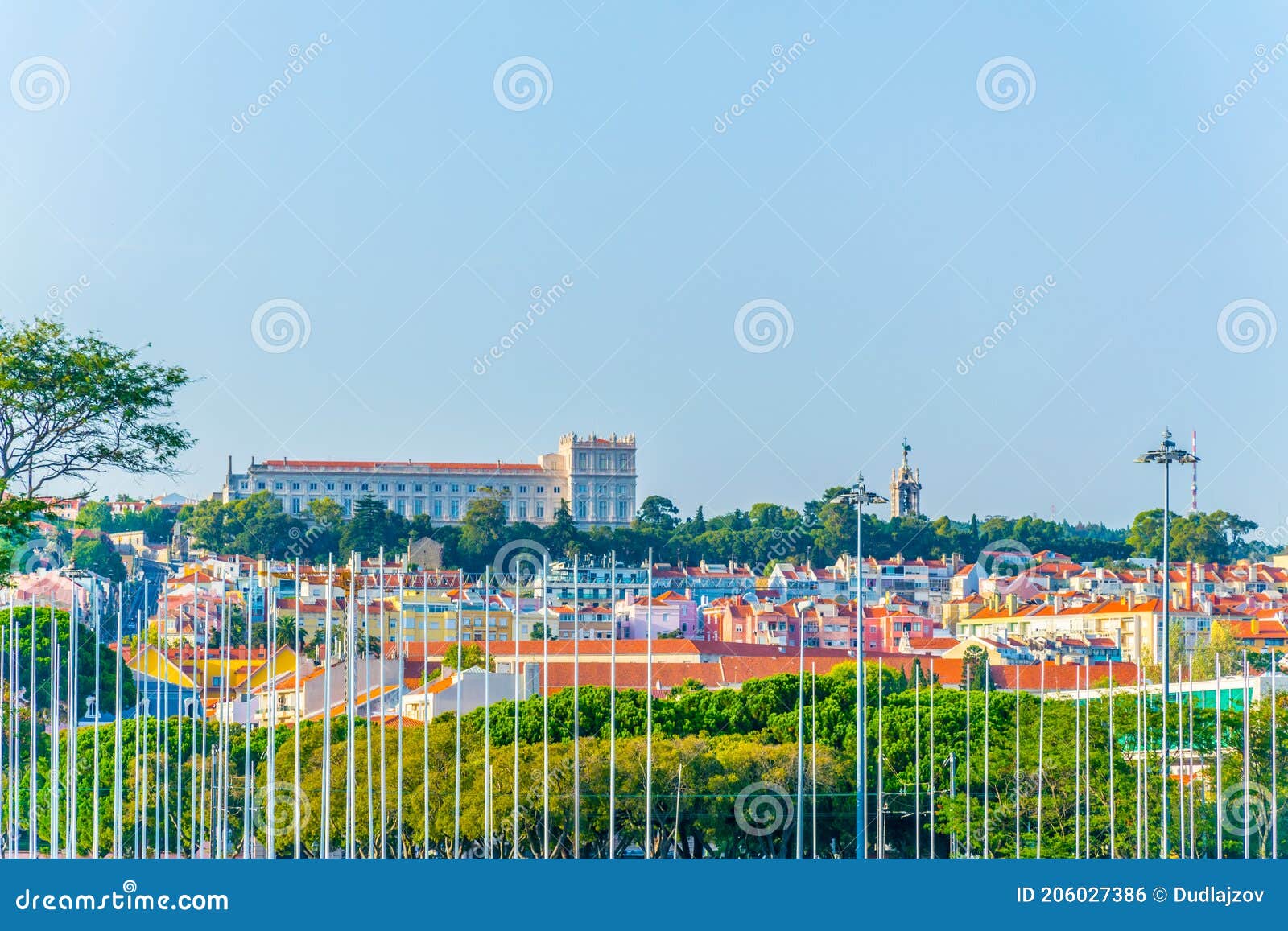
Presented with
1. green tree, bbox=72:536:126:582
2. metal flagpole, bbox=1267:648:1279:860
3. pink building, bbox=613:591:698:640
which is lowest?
pink building, bbox=613:591:698:640

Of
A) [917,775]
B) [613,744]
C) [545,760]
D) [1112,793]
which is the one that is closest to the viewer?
[613,744]

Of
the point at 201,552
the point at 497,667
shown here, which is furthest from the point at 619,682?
the point at 201,552

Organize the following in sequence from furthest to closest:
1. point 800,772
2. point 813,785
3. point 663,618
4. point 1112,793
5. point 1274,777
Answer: point 663,618 < point 813,785 < point 800,772 < point 1112,793 < point 1274,777

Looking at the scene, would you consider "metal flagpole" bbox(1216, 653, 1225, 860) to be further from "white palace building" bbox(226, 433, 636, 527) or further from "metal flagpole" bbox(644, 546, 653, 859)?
"white palace building" bbox(226, 433, 636, 527)

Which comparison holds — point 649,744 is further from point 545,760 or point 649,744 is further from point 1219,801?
point 1219,801

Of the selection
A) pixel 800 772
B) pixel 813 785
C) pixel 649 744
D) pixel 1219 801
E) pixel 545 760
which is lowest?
pixel 813 785

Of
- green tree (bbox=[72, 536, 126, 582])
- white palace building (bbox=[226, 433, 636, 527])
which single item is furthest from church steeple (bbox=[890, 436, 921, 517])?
green tree (bbox=[72, 536, 126, 582])

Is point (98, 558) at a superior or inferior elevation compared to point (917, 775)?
superior

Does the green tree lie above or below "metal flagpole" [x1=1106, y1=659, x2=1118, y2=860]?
above

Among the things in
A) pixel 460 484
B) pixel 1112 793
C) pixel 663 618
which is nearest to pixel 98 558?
pixel 663 618
